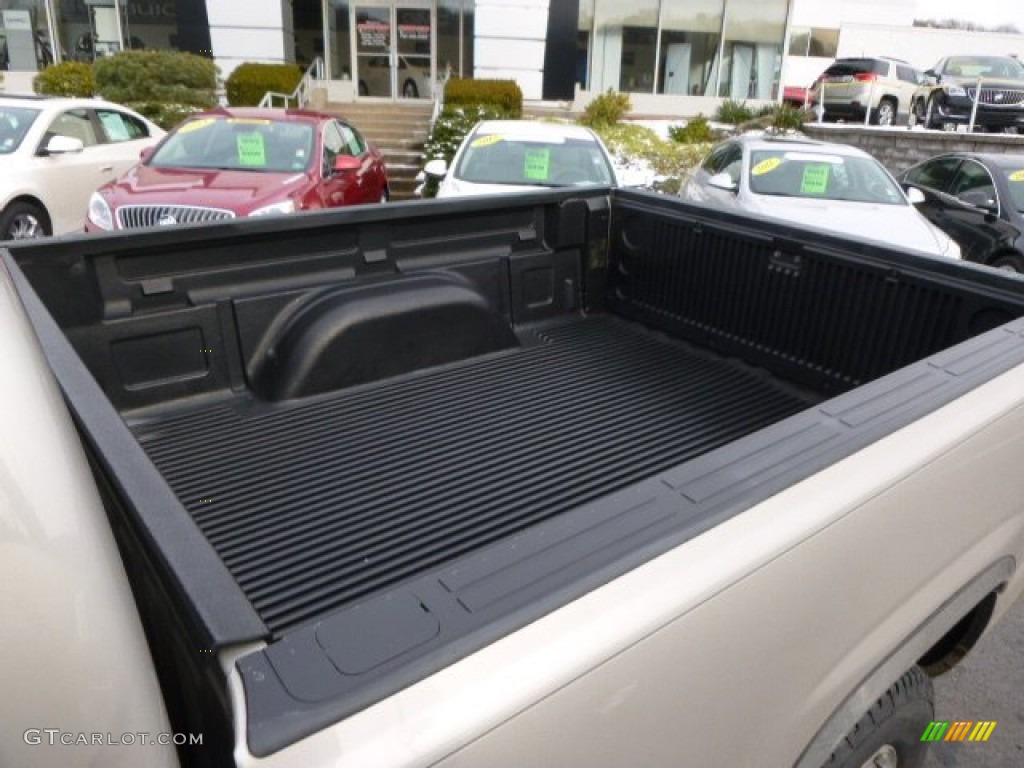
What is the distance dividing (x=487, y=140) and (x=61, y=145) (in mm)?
4617

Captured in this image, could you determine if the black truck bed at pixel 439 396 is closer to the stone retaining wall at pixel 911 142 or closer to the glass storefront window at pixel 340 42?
the stone retaining wall at pixel 911 142

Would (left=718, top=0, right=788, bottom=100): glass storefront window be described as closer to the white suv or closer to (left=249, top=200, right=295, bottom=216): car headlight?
the white suv

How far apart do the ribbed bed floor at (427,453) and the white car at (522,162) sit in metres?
4.17

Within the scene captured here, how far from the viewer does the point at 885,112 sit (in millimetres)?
22469

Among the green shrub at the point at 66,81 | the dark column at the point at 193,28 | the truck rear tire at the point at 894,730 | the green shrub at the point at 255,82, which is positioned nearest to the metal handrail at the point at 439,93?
the green shrub at the point at 255,82

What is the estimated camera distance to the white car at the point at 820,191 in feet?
23.8

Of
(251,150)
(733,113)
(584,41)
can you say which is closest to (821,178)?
(251,150)

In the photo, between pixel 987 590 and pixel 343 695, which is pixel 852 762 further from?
pixel 343 695

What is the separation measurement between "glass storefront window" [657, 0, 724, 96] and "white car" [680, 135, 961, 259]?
1411cm

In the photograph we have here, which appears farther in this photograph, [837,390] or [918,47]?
[918,47]

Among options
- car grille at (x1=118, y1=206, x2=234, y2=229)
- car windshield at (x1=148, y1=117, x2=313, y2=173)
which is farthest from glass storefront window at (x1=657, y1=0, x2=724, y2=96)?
car grille at (x1=118, y1=206, x2=234, y2=229)

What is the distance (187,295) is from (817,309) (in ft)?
8.18

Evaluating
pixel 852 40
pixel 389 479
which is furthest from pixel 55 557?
pixel 852 40

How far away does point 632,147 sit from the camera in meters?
16.8
